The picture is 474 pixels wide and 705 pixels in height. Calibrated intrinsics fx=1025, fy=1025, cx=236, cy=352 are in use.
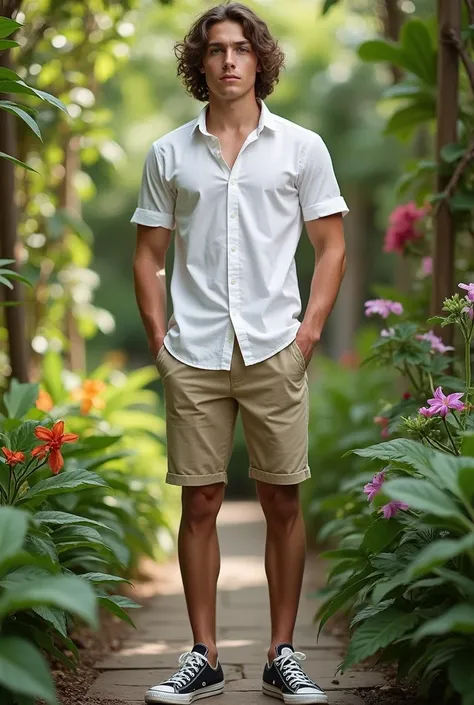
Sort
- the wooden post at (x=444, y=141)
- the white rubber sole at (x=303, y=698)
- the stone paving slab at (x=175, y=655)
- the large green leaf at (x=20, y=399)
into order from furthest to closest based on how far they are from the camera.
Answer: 1. the wooden post at (x=444, y=141)
2. the large green leaf at (x=20, y=399)
3. the stone paving slab at (x=175, y=655)
4. the white rubber sole at (x=303, y=698)

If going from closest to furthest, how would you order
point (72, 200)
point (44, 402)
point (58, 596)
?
1. point (58, 596)
2. point (44, 402)
3. point (72, 200)

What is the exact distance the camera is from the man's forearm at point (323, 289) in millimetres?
2832

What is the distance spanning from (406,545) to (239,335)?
27.8 inches

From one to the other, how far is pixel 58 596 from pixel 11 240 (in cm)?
237

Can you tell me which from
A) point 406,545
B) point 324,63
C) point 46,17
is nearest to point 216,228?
point 406,545

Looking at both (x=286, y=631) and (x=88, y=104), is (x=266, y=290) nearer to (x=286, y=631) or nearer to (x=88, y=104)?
(x=286, y=631)

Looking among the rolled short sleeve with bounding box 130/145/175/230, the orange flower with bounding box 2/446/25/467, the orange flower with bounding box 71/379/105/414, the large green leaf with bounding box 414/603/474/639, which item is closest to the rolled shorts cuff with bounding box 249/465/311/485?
the orange flower with bounding box 2/446/25/467

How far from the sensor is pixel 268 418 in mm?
2803

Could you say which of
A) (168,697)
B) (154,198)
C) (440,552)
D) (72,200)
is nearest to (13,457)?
(168,697)

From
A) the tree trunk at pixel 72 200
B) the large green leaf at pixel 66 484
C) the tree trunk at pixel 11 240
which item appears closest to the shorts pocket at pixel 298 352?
the large green leaf at pixel 66 484

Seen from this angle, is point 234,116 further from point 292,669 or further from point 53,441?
point 292,669

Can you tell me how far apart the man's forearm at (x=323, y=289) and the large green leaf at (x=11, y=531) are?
3.71 ft

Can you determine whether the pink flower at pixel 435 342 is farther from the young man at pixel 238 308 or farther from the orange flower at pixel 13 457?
the orange flower at pixel 13 457

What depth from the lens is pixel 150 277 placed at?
296cm
